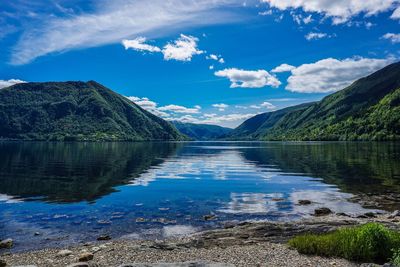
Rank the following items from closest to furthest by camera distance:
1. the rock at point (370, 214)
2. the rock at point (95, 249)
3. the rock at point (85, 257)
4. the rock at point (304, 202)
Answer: the rock at point (85, 257) < the rock at point (95, 249) < the rock at point (370, 214) < the rock at point (304, 202)

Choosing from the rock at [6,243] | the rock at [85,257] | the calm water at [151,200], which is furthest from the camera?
the calm water at [151,200]

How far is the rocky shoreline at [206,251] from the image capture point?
19.7 m

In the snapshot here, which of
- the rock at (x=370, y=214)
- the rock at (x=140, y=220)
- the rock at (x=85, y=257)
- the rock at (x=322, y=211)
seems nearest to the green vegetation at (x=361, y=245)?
the rock at (x=85, y=257)

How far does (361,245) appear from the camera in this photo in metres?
19.9

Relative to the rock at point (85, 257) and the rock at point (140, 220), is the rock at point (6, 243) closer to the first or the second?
the rock at point (85, 257)

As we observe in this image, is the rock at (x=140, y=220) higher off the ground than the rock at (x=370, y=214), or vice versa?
the rock at (x=370, y=214)

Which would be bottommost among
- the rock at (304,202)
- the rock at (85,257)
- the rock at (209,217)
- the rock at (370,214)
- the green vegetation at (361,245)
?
the rock at (209,217)

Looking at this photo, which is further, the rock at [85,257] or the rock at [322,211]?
the rock at [322,211]

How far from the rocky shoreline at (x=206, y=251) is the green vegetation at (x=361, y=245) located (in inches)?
30.7

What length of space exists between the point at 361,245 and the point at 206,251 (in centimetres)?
952

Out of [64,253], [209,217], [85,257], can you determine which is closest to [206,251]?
[85,257]

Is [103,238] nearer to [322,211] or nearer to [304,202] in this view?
[322,211]

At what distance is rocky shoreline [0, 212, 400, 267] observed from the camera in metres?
19.7

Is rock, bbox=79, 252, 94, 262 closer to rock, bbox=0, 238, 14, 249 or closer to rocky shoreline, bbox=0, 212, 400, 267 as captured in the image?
rocky shoreline, bbox=0, 212, 400, 267
